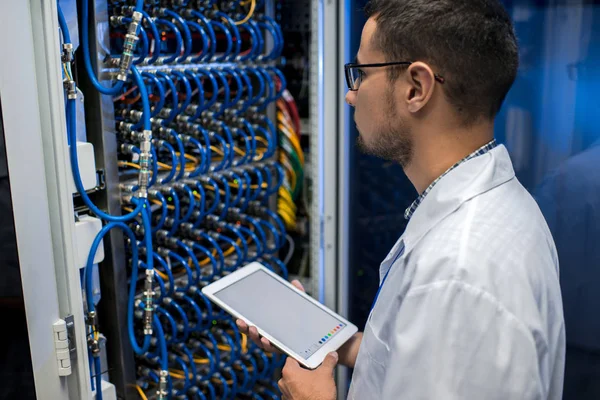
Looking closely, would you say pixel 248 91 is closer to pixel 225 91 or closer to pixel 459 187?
pixel 225 91

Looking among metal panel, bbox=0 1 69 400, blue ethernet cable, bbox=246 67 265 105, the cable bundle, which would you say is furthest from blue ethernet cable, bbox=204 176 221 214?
metal panel, bbox=0 1 69 400

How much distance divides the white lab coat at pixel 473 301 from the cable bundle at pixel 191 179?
2.67 feet

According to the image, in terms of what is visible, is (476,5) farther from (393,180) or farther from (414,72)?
(393,180)

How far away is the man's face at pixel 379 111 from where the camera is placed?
3.90 ft

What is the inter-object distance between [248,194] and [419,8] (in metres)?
1.07

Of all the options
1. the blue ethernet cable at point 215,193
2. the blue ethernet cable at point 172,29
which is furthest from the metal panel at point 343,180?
the blue ethernet cable at point 172,29

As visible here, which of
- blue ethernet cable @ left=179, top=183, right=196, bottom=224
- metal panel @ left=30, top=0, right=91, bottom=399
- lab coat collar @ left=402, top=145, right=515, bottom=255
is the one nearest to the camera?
lab coat collar @ left=402, top=145, right=515, bottom=255

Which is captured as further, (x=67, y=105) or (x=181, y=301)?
(x=181, y=301)

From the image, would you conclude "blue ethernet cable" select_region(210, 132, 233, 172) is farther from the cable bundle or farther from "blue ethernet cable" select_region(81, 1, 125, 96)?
"blue ethernet cable" select_region(81, 1, 125, 96)

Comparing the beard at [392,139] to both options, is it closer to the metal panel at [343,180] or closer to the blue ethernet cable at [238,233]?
the metal panel at [343,180]

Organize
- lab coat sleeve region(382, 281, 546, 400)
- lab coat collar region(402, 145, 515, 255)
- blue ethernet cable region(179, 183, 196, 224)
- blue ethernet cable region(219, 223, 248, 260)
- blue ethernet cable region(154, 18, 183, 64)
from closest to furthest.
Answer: lab coat sleeve region(382, 281, 546, 400)
lab coat collar region(402, 145, 515, 255)
blue ethernet cable region(154, 18, 183, 64)
blue ethernet cable region(179, 183, 196, 224)
blue ethernet cable region(219, 223, 248, 260)

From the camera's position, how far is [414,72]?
1125 millimetres

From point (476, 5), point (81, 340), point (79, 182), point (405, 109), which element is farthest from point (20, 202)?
point (476, 5)

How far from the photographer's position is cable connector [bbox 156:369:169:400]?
1722mm
